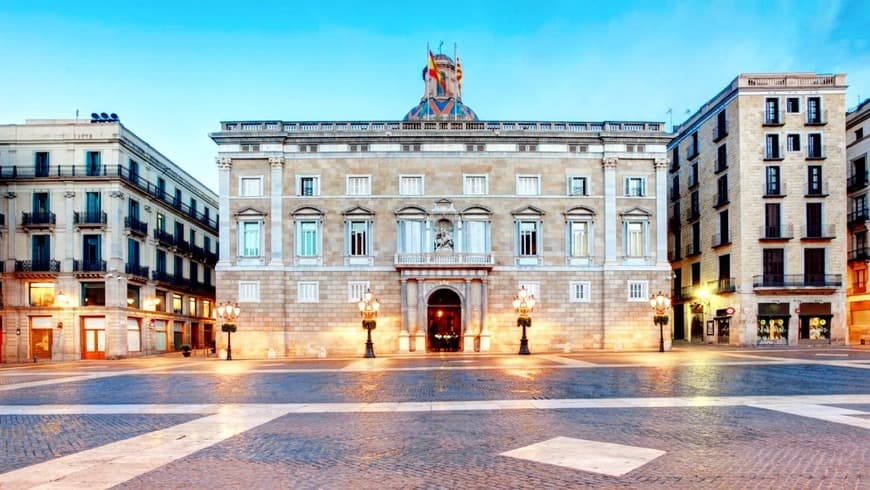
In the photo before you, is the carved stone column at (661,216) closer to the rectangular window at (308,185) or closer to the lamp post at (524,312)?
the lamp post at (524,312)

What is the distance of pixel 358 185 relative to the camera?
4569 cm

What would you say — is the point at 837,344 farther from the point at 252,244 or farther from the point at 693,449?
the point at 693,449

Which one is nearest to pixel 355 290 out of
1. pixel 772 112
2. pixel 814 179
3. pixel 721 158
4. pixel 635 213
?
pixel 635 213

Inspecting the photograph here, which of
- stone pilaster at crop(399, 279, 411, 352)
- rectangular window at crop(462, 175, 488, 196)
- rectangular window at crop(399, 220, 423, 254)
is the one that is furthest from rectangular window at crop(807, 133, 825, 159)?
stone pilaster at crop(399, 279, 411, 352)

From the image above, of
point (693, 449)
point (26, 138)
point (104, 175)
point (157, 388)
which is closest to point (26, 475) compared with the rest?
point (693, 449)

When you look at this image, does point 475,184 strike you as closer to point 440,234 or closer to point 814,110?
point 440,234

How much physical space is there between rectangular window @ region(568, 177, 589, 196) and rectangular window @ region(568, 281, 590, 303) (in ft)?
20.5

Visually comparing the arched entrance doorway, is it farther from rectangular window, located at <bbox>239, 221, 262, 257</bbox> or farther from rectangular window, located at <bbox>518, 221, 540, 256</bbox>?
rectangular window, located at <bbox>239, 221, 262, 257</bbox>

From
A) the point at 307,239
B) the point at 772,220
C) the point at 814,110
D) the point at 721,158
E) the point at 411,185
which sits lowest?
the point at 307,239

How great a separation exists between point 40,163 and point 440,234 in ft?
97.9

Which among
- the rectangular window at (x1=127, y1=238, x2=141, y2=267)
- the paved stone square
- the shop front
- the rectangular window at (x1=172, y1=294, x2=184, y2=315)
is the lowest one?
the shop front

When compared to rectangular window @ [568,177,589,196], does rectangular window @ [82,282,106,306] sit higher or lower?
lower

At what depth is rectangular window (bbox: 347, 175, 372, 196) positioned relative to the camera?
45594 millimetres

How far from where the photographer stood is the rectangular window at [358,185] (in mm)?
45594
